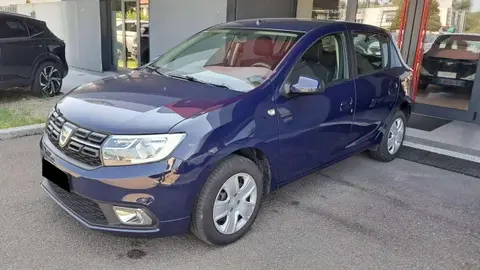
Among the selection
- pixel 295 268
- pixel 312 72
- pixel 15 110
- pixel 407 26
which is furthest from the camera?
pixel 407 26

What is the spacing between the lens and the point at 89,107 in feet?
9.62

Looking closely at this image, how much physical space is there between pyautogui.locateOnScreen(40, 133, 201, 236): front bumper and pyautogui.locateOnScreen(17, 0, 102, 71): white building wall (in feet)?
30.3

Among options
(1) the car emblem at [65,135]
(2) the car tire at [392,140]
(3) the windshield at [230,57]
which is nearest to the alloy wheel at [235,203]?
(3) the windshield at [230,57]

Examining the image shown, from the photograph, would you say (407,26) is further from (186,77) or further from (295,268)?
(295,268)

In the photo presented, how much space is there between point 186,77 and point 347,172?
2173 millimetres

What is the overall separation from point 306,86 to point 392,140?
7.24 ft

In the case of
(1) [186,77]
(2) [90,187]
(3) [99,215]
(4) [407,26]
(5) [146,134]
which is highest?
(4) [407,26]

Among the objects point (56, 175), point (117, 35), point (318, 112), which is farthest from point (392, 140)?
point (117, 35)

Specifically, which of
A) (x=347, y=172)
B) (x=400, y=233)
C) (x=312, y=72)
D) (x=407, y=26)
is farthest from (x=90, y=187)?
(x=407, y=26)

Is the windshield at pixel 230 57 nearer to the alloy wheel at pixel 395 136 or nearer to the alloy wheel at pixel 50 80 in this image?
→ the alloy wheel at pixel 395 136

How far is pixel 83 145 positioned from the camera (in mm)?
2723

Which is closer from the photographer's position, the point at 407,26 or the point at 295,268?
the point at 295,268

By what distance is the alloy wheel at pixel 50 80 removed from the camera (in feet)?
25.0

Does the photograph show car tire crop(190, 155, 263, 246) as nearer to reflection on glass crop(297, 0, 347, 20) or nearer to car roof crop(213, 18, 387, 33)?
car roof crop(213, 18, 387, 33)
